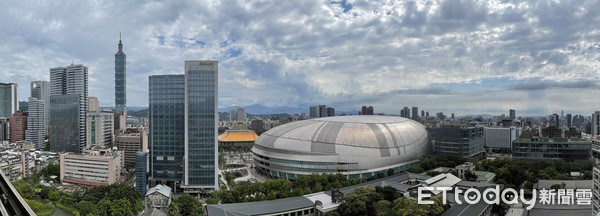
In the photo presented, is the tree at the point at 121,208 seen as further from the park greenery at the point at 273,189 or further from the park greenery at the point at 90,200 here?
the park greenery at the point at 273,189

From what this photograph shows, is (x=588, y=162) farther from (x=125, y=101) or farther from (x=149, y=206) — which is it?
(x=125, y=101)

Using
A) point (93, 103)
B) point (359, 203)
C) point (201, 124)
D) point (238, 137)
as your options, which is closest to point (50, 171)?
point (201, 124)

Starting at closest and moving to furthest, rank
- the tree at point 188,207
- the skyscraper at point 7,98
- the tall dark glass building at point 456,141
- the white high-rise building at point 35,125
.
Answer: the tree at point 188,207
the tall dark glass building at point 456,141
the white high-rise building at point 35,125
the skyscraper at point 7,98

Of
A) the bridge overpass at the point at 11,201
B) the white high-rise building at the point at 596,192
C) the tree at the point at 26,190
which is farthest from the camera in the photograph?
the tree at the point at 26,190

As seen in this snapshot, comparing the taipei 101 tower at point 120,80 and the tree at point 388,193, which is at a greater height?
the taipei 101 tower at point 120,80

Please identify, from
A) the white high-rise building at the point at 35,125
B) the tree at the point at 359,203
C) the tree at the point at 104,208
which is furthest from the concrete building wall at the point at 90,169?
the white high-rise building at the point at 35,125

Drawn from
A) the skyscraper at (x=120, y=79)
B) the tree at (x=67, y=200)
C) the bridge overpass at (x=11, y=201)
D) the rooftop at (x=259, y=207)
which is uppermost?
the skyscraper at (x=120, y=79)
